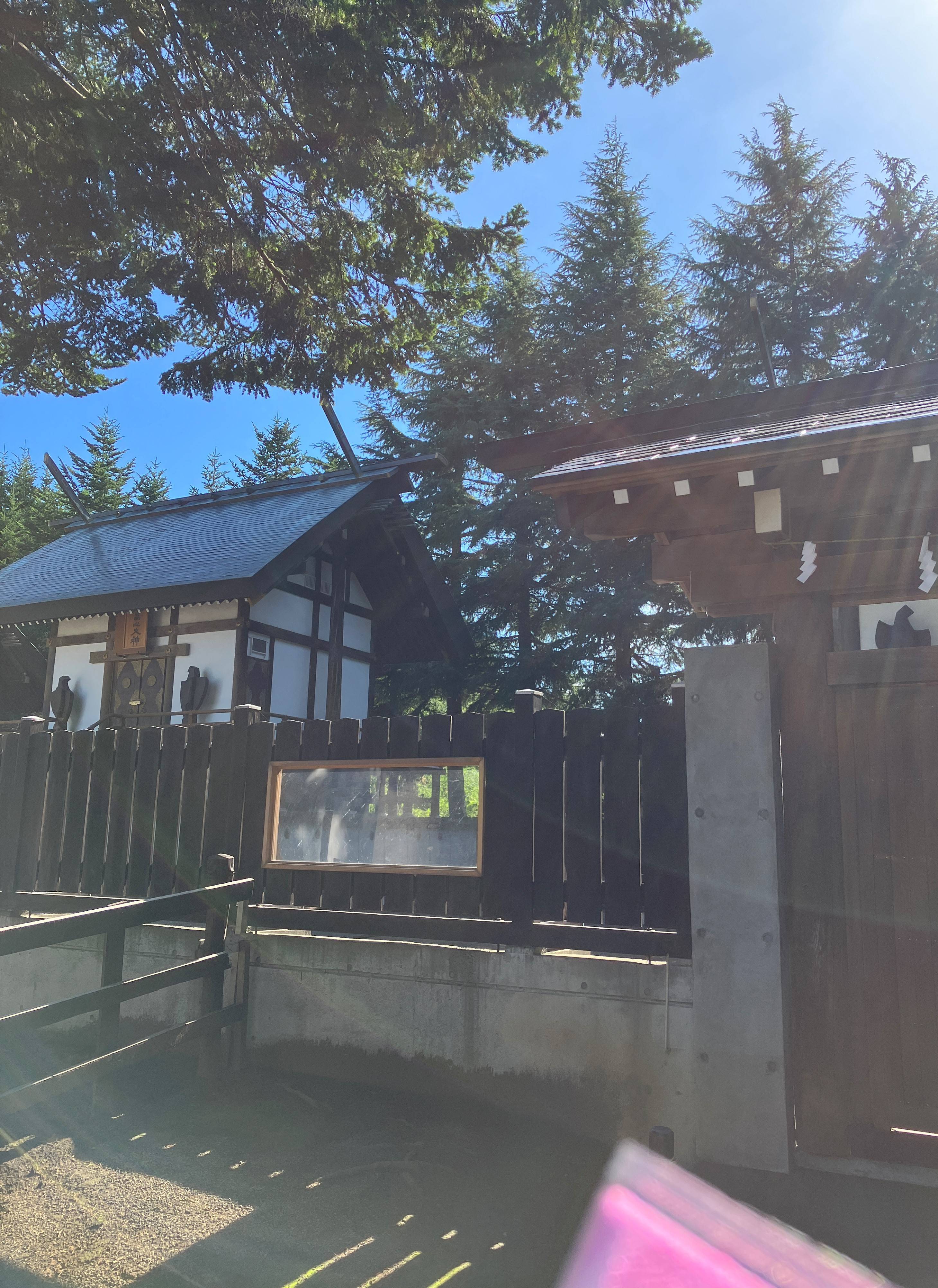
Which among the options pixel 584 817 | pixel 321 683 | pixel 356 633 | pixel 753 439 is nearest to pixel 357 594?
pixel 356 633

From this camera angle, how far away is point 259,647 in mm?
12852

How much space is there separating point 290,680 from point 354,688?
1777mm

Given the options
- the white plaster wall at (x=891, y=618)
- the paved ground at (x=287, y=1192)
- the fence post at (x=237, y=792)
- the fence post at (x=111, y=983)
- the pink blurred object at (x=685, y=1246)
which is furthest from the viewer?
the white plaster wall at (x=891, y=618)

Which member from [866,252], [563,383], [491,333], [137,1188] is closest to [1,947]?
[137,1188]

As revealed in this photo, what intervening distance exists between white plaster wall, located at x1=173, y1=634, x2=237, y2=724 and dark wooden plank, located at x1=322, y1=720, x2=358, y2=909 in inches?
281

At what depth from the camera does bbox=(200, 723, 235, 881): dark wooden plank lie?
5.78m

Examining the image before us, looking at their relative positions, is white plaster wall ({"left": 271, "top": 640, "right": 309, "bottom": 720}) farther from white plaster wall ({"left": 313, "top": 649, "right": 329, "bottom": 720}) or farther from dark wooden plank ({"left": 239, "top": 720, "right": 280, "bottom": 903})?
A: dark wooden plank ({"left": 239, "top": 720, "right": 280, "bottom": 903})

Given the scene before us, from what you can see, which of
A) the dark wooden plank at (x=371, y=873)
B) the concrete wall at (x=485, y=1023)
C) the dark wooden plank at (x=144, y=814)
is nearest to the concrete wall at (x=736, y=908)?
the concrete wall at (x=485, y=1023)

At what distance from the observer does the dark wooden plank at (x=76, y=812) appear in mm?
6402

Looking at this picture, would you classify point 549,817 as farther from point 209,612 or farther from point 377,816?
point 209,612

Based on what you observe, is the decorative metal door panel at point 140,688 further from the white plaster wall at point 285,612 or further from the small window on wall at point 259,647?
the white plaster wall at point 285,612

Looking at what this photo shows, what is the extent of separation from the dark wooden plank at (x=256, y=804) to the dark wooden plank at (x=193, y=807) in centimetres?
38

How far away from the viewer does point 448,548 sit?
1892 centimetres

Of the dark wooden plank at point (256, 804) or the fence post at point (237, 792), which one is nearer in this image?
the dark wooden plank at point (256, 804)
